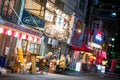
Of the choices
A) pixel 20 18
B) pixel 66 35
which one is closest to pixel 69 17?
pixel 66 35

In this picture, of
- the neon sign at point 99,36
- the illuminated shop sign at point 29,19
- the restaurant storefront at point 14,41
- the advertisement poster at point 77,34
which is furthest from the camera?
the neon sign at point 99,36

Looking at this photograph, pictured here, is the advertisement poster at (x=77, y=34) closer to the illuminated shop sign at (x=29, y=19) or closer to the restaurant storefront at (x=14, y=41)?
the restaurant storefront at (x=14, y=41)

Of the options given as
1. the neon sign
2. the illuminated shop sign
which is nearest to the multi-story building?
the illuminated shop sign

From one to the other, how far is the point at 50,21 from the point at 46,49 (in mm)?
3377

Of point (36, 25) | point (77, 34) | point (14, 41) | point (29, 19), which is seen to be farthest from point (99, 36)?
point (14, 41)


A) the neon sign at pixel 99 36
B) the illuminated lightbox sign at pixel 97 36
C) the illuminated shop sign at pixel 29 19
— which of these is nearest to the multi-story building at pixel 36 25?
the illuminated shop sign at pixel 29 19

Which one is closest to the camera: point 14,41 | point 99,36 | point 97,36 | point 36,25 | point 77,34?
point 14,41

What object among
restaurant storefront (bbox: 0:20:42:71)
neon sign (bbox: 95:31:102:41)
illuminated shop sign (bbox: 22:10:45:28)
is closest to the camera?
restaurant storefront (bbox: 0:20:42:71)

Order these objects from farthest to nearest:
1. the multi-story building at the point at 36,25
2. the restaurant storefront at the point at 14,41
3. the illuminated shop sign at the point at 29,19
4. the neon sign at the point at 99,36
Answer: the neon sign at the point at 99,36 < the illuminated shop sign at the point at 29,19 < the multi-story building at the point at 36,25 < the restaurant storefront at the point at 14,41

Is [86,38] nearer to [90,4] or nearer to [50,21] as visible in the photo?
[90,4]

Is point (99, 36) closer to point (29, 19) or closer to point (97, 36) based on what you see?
point (97, 36)

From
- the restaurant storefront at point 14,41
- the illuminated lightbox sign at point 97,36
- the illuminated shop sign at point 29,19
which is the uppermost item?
the illuminated lightbox sign at point 97,36

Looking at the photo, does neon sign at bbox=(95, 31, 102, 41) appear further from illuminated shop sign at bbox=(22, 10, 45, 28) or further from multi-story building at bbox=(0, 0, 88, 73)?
illuminated shop sign at bbox=(22, 10, 45, 28)

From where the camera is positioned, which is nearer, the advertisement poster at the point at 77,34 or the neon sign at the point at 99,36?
the advertisement poster at the point at 77,34
